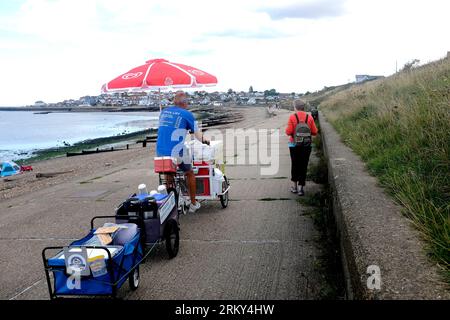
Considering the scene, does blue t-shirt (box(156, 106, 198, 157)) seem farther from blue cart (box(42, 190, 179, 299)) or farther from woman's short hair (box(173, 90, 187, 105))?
blue cart (box(42, 190, 179, 299))

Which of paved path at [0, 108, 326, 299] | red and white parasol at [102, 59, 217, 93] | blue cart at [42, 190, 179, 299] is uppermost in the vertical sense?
red and white parasol at [102, 59, 217, 93]

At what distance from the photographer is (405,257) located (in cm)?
303

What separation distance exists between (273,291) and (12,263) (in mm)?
3322

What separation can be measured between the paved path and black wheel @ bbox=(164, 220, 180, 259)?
0.10 meters

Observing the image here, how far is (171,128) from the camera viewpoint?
19.9 feet

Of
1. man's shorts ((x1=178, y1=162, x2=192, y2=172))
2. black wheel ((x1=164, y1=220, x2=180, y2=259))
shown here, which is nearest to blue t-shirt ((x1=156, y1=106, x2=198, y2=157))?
man's shorts ((x1=178, y1=162, x2=192, y2=172))

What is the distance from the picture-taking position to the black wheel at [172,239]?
15.8 ft

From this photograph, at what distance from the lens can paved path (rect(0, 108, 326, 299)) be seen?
4.13m

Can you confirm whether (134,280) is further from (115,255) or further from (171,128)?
(171,128)

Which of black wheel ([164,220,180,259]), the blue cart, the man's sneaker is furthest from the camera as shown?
the man's sneaker

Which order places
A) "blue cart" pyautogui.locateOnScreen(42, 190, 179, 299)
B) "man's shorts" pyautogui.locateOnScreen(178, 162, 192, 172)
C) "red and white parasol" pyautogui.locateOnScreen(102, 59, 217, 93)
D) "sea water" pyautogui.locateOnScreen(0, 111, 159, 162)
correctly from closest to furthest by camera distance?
1. "blue cart" pyautogui.locateOnScreen(42, 190, 179, 299)
2. "man's shorts" pyautogui.locateOnScreen(178, 162, 192, 172)
3. "red and white parasol" pyautogui.locateOnScreen(102, 59, 217, 93)
4. "sea water" pyautogui.locateOnScreen(0, 111, 159, 162)

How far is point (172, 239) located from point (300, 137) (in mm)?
3419

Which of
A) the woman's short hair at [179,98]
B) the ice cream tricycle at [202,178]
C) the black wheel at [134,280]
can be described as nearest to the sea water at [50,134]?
the ice cream tricycle at [202,178]

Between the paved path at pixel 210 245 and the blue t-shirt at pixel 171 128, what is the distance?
49.1 inches
